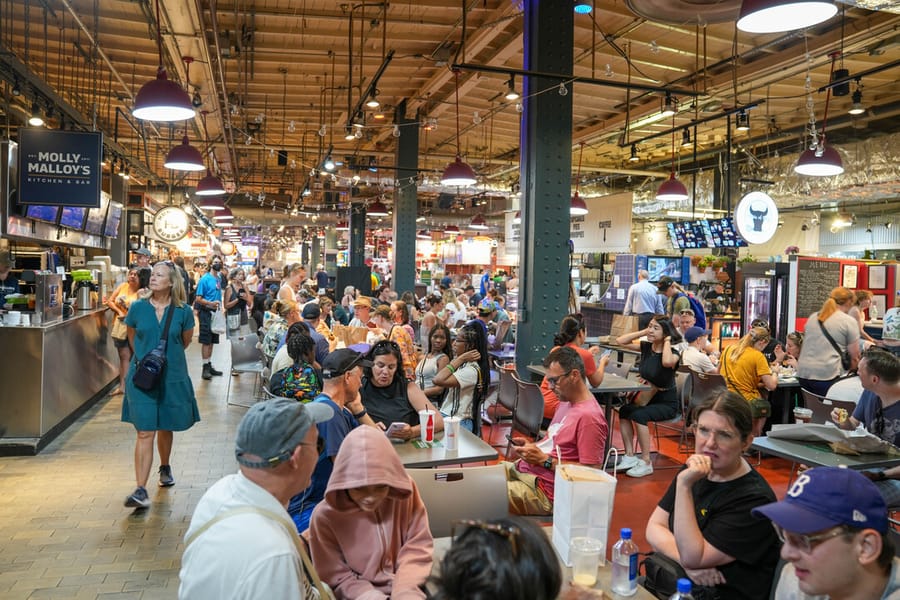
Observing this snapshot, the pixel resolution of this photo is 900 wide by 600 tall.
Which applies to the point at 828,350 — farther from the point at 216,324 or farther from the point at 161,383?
the point at 216,324

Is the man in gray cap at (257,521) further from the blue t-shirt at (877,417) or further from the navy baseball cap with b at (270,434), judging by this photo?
the blue t-shirt at (877,417)

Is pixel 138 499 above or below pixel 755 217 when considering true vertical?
below

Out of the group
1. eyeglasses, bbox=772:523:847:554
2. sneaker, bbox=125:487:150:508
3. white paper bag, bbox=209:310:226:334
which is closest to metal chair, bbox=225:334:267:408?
white paper bag, bbox=209:310:226:334

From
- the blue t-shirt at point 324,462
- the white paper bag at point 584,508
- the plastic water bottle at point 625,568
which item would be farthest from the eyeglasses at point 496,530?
the blue t-shirt at point 324,462

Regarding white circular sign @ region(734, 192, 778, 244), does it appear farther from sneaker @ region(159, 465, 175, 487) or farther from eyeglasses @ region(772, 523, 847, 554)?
eyeglasses @ region(772, 523, 847, 554)

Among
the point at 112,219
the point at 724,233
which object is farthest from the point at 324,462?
the point at 112,219

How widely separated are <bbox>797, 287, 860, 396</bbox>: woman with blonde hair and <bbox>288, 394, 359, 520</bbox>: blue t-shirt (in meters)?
6.06

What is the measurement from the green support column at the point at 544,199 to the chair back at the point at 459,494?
4841mm

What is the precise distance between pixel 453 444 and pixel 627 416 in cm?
322

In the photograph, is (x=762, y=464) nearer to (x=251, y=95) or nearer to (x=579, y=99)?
(x=579, y=99)

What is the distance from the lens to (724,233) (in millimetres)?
15008

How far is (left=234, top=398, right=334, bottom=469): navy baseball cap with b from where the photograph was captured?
6.37 ft

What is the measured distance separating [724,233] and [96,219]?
523 inches

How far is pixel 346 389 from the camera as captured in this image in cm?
376
